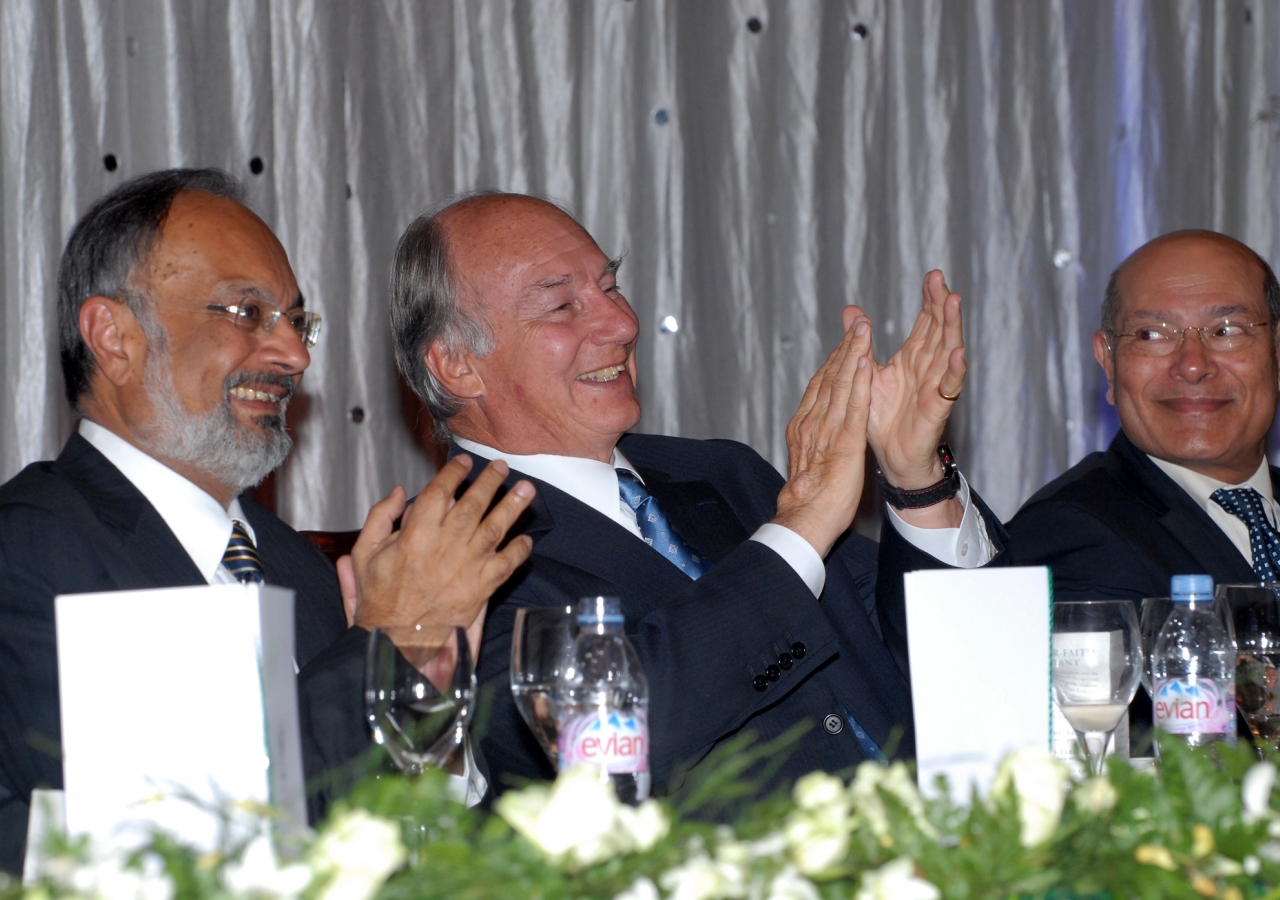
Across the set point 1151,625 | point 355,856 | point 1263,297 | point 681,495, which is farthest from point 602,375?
point 355,856

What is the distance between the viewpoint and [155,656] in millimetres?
880

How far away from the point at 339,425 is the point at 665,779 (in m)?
1.30

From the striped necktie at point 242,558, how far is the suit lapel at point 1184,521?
1.51 metres

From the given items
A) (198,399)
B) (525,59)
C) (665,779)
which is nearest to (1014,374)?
(525,59)

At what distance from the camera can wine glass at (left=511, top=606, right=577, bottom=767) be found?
1.17 meters

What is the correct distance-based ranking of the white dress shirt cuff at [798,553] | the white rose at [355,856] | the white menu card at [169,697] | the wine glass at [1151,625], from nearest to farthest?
the white rose at [355,856], the white menu card at [169,697], the wine glass at [1151,625], the white dress shirt cuff at [798,553]

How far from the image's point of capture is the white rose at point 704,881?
2.01 feet

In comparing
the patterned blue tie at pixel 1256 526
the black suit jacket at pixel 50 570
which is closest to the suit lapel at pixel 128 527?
the black suit jacket at pixel 50 570

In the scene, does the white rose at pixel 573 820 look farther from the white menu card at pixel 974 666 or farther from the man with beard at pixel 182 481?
the man with beard at pixel 182 481

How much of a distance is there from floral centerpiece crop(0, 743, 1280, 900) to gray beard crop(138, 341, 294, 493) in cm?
118

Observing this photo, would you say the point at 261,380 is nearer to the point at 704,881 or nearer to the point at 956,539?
the point at 956,539

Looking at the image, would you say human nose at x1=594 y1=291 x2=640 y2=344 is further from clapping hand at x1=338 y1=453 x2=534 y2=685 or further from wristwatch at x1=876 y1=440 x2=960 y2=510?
clapping hand at x1=338 y1=453 x2=534 y2=685

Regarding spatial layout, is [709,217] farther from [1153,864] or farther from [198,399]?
[1153,864]

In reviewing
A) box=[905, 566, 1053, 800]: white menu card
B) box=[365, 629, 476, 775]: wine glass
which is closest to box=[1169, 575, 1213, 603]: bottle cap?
box=[905, 566, 1053, 800]: white menu card
